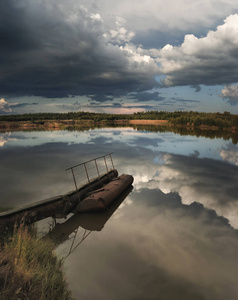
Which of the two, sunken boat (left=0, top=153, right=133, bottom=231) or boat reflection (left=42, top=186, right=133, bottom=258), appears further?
boat reflection (left=42, top=186, right=133, bottom=258)

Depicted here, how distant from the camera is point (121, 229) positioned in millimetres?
12031

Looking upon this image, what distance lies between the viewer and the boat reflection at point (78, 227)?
11041 mm

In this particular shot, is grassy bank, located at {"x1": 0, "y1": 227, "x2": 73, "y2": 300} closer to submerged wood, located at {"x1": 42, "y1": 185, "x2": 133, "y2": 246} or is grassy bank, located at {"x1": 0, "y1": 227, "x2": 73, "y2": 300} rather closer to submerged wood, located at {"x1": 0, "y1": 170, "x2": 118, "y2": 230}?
submerged wood, located at {"x1": 0, "y1": 170, "x2": 118, "y2": 230}

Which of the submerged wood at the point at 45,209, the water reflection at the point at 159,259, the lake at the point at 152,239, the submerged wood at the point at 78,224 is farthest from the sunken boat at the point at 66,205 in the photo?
the water reflection at the point at 159,259

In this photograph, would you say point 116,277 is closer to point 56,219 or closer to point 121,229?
point 121,229

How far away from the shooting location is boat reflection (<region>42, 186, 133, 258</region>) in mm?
11041

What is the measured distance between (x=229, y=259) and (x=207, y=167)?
70.8ft

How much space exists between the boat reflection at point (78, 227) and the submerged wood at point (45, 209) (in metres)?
0.82

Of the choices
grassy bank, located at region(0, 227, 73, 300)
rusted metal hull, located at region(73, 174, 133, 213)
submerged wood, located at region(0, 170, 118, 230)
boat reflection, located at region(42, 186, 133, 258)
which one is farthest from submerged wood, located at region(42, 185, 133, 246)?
grassy bank, located at region(0, 227, 73, 300)

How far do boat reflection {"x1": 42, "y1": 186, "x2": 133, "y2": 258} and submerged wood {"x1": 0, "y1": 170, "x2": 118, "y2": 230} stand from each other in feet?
2.68

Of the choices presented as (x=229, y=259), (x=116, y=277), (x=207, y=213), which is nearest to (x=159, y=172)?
(x=207, y=213)

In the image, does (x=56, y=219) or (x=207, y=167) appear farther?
(x=207, y=167)

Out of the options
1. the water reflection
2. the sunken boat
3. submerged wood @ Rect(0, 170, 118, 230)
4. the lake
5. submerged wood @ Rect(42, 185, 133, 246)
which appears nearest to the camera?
the water reflection

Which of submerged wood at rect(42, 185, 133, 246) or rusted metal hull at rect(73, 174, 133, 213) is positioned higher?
rusted metal hull at rect(73, 174, 133, 213)
